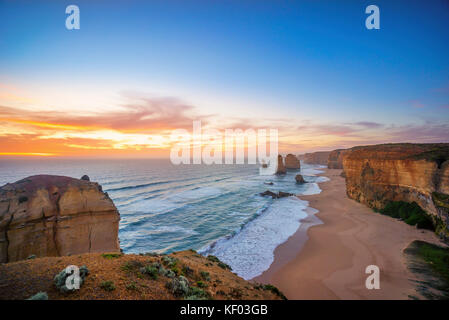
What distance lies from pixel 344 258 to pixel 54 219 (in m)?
22.1

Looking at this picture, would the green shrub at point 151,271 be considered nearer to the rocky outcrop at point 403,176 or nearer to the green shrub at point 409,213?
the rocky outcrop at point 403,176

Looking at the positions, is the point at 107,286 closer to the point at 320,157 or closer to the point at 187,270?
the point at 187,270

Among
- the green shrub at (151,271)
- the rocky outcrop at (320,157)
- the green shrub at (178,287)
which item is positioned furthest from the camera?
the rocky outcrop at (320,157)

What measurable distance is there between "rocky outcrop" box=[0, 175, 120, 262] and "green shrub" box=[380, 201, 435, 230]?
31778mm

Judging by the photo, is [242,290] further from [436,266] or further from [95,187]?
[436,266]

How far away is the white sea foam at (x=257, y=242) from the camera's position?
1766 centimetres

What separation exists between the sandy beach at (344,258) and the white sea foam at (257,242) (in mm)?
939

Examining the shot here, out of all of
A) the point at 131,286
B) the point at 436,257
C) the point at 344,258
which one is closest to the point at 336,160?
the point at 436,257

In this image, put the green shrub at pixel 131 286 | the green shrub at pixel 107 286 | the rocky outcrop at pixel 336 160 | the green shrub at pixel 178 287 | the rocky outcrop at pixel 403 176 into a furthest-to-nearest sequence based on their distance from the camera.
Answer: the rocky outcrop at pixel 336 160 → the rocky outcrop at pixel 403 176 → the green shrub at pixel 178 287 → the green shrub at pixel 131 286 → the green shrub at pixel 107 286

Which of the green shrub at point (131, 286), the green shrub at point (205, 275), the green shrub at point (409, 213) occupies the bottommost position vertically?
the green shrub at point (409, 213)

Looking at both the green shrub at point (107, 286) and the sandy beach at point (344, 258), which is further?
the sandy beach at point (344, 258)

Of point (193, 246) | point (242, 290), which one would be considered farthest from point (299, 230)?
point (242, 290)

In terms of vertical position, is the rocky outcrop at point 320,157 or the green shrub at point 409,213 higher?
the rocky outcrop at point 320,157

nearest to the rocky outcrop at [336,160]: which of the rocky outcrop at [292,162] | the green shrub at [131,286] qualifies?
the rocky outcrop at [292,162]
